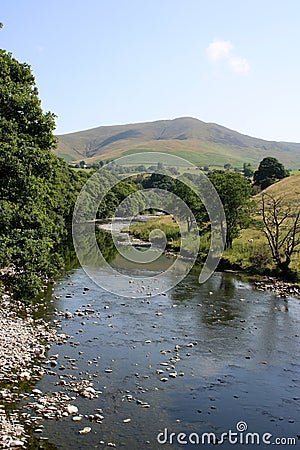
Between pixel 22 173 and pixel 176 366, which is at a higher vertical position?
pixel 22 173

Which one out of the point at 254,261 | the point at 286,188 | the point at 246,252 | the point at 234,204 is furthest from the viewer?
the point at 286,188

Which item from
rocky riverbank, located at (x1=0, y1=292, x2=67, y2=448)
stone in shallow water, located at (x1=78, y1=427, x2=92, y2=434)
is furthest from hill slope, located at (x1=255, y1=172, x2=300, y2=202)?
stone in shallow water, located at (x1=78, y1=427, x2=92, y2=434)

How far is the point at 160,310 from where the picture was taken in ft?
92.4

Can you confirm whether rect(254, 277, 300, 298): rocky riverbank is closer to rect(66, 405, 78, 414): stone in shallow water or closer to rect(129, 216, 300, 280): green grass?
rect(129, 216, 300, 280): green grass

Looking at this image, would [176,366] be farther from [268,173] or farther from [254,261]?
[268,173]

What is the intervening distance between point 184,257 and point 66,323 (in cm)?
2678

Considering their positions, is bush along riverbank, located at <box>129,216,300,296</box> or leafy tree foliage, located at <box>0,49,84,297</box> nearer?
leafy tree foliage, located at <box>0,49,84,297</box>

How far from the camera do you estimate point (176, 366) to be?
755 inches

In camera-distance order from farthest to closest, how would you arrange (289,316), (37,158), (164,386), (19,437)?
(289,316), (37,158), (164,386), (19,437)

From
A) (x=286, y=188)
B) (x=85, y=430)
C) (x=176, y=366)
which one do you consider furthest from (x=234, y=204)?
(x=286, y=188)

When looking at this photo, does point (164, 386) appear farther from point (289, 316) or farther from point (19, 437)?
point (289, 316)

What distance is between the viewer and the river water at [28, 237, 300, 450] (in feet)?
47.3

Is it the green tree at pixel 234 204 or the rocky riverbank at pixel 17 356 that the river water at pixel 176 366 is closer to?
the rocky riverbank at pixel 17 356

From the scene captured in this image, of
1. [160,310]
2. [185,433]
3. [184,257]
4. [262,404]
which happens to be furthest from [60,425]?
[184,257]
